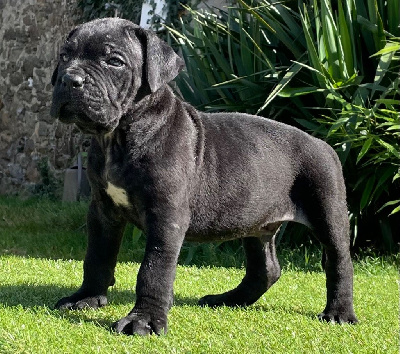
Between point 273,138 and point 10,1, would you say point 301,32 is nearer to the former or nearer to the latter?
point 273,138

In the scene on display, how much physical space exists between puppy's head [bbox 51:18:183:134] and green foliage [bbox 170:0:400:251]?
6.95ft

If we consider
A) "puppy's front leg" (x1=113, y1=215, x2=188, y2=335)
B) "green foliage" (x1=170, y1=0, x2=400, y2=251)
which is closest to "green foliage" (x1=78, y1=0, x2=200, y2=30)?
"green foliage" (x1=170, y1=0, x2=400, y2=251)

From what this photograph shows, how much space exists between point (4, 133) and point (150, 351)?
975 cm

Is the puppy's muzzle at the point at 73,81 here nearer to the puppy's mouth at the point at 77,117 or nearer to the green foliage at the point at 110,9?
the puppy's mouth at the point at 77,117

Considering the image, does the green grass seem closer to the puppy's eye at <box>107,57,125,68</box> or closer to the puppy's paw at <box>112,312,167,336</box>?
the puppy's paw at <box>112,312,167,336</box>

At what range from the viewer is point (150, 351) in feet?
10.5

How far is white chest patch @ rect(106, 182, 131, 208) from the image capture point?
3.59m

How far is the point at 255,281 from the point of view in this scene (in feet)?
14.1

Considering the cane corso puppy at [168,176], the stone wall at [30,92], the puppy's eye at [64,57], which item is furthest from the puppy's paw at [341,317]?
the stone wall at [30,92]

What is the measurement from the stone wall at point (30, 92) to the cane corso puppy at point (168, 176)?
6.96 m

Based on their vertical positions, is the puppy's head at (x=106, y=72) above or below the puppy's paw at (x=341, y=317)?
above

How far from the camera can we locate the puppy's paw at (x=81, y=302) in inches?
154

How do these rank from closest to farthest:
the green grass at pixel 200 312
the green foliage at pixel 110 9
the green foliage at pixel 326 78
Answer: the green grass at pixel 200 312 → the green foliage at pixel 326 78 → the green foliage at pixel 110 9

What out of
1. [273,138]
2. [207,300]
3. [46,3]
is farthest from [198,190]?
[46,3]
